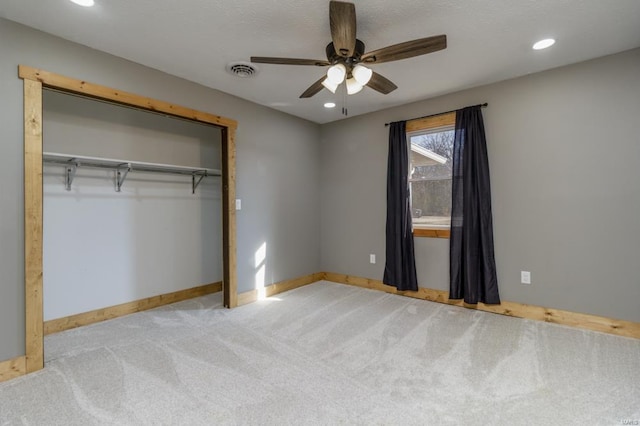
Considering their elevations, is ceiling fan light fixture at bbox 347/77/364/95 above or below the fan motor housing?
below

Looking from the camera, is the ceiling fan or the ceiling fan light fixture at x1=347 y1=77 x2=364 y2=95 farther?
the ceiling fan light fixture at x1=347 y1=77 x2=364 y2=95

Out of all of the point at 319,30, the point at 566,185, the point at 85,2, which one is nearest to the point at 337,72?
the point at 319,30

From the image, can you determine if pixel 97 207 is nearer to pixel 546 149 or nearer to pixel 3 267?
pixel 3 267

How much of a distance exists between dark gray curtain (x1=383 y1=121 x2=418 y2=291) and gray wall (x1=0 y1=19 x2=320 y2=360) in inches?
52.3

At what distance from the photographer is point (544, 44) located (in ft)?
8.18

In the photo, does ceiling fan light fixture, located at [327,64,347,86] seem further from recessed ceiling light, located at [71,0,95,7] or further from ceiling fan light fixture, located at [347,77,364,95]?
recessed ceiling light, located at [71,0,95,7]

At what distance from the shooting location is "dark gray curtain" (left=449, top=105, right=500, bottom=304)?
3.25 metres

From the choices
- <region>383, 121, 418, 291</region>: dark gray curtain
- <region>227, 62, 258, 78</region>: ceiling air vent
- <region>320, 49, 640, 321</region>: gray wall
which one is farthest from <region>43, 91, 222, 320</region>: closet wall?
<region>320, 49, 640, 321</region>: gray wall

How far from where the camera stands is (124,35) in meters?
2.33

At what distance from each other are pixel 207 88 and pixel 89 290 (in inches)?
98.5

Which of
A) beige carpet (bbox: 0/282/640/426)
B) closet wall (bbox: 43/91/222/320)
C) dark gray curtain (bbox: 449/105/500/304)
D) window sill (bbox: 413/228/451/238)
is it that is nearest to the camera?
beige carpet (bbox: 0/282/640/426)

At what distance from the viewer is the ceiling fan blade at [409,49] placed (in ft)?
6.01

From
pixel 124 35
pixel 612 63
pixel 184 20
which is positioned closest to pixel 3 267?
pixel 124 35

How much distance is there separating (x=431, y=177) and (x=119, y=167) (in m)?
3.68
